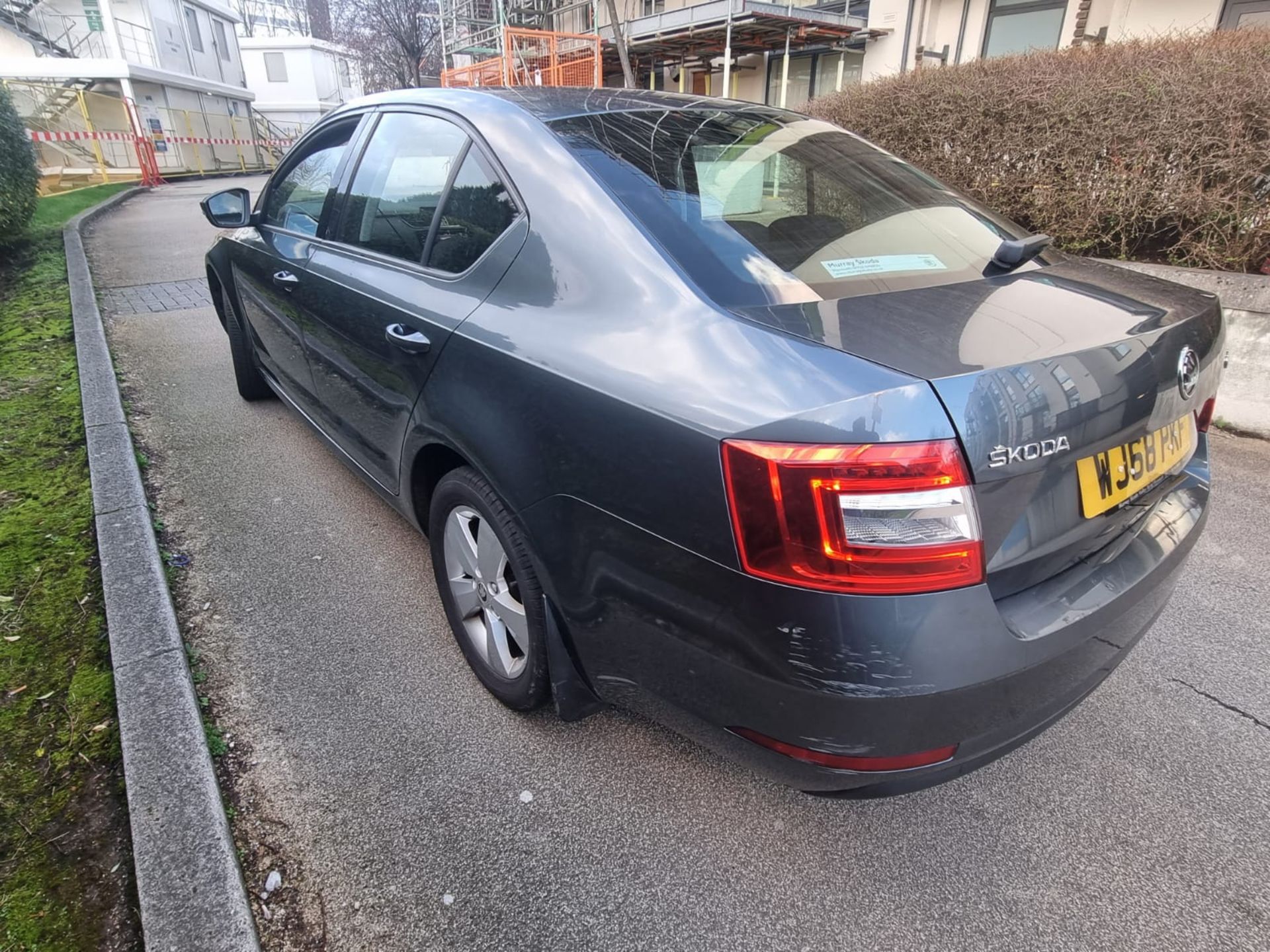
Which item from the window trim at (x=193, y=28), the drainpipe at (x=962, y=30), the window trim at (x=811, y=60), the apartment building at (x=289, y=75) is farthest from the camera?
the apartment building at (x=289, y=75)

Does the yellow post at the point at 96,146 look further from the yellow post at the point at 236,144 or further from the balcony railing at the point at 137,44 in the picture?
the yellow post at the point at 236,144

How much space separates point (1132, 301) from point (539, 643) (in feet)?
5.45

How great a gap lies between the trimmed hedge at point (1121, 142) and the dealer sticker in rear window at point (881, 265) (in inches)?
141

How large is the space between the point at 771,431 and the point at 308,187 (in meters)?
2.90

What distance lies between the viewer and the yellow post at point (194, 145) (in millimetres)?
25906

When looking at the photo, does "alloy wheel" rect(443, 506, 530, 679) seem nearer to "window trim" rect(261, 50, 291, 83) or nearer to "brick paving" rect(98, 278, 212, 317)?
"brick paving" rect(98, 278, 212, 317)

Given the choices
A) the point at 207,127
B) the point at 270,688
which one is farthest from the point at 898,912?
the point at 207,127

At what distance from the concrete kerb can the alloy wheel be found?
2.53 ft

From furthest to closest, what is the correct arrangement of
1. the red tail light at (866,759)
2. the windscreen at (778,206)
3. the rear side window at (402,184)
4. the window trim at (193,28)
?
1. the window trim at (193,28)
2. the rear side window at (402,184)
3. the windscreen at (778,206)
4. the red tail light at (866,759)

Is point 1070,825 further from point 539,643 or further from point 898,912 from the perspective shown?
A: point 539,643

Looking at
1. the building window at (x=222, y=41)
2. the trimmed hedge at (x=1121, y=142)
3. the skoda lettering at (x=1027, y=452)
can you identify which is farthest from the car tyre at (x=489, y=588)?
the building window at (x=222, y=41)

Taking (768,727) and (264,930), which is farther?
(264,930)

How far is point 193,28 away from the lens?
3075 cm

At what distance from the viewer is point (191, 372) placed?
524 centimetres
